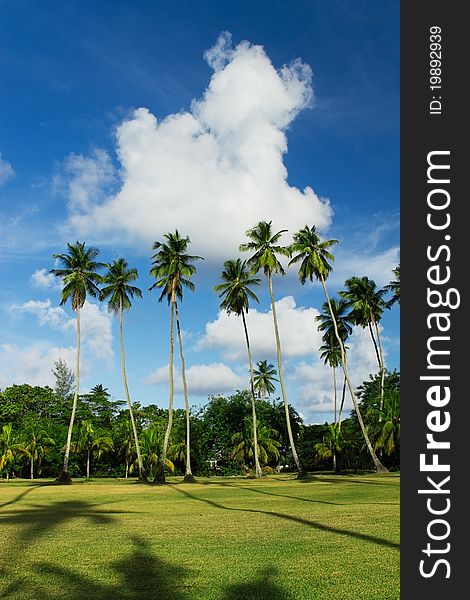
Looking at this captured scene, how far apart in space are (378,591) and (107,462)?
252ft

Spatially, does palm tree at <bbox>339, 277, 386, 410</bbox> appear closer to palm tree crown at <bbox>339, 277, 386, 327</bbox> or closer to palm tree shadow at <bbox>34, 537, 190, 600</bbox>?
palm tree crown at <bbox>339, 277, 386, 327</bbox>

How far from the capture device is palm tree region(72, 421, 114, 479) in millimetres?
74812

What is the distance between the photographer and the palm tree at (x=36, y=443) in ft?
237

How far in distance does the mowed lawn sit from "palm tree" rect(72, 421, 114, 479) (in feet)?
178

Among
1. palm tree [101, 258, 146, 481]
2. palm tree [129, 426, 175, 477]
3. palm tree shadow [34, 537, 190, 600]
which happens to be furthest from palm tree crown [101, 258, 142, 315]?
palm tree shadow [34, 537, 190, 600]

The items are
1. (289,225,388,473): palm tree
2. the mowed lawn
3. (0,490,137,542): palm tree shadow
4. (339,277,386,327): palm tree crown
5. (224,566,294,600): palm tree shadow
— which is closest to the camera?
(224,566,294,600): palm tree shadow

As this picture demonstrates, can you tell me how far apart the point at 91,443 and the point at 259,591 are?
7047cm

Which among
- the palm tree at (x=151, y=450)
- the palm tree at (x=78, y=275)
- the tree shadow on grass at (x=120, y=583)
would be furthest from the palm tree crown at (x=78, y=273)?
the tree shadow on grass at (x=120, y=583)

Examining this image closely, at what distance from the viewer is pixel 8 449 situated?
67.6m

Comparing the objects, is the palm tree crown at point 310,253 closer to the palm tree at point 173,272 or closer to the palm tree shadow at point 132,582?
the palm tree at point 173,272

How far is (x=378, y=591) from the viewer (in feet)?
29.1

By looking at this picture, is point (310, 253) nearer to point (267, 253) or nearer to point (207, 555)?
point (267, 253)

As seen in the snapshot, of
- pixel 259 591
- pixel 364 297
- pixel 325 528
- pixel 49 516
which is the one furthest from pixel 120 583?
pixel 364 297

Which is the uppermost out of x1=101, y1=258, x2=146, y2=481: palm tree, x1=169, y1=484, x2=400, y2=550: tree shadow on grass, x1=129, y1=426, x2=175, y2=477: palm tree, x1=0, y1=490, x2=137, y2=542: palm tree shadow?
x1=101, y1=258, x2=146, y2=481: palm tree
